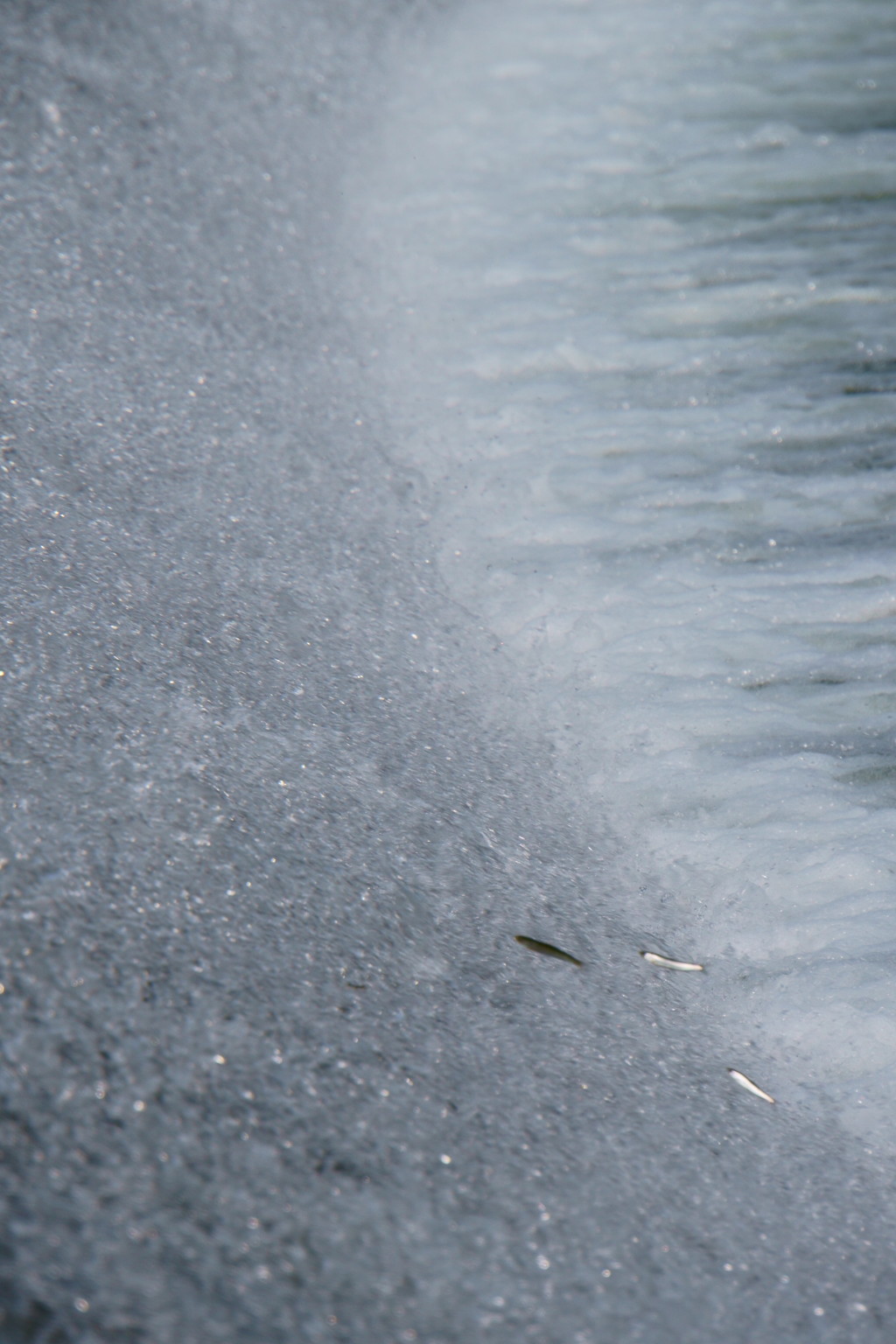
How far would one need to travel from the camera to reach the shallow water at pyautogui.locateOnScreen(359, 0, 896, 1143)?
0.88 meters

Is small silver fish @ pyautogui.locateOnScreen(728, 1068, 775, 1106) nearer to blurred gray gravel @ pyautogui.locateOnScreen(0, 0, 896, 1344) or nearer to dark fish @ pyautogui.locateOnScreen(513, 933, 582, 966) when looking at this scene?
blurred gray gravel @ pyautogui.locateOnScreen(0, 0, 896, 1344)

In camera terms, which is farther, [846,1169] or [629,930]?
[629,930]

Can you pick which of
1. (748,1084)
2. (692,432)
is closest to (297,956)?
(748,1084)

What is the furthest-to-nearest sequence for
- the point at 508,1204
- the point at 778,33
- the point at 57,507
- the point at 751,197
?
the point at 778,33, the point at 751,197, the point at 57,507, the point at 508,1204

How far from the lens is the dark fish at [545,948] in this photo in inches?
30.8

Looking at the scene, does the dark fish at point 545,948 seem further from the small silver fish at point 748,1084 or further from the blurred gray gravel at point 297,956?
the small silver fish at point 748,1084

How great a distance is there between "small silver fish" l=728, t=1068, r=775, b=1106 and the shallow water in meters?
0.02

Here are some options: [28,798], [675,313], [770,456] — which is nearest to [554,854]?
[28,798]

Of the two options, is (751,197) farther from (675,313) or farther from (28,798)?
(28,798)

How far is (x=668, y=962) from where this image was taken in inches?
31.9

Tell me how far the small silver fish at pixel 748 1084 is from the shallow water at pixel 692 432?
0.02 metres

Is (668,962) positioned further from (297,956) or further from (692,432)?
(692,432)

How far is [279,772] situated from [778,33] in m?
1.81

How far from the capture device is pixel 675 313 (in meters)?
1.47
